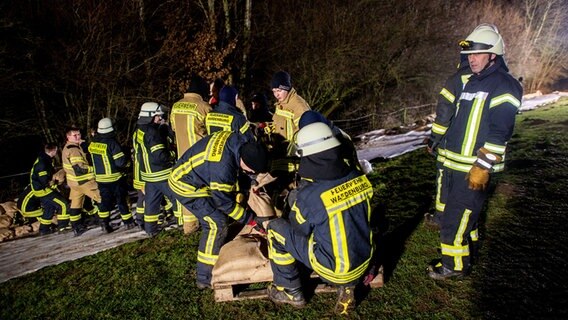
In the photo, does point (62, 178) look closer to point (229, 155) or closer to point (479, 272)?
point (229, 155)

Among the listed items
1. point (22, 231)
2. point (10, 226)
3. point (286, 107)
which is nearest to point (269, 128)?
point (286, 107)

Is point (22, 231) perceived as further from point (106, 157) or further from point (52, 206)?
point (106, 157)

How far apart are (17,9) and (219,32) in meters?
5.77

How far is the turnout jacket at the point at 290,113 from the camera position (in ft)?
16.3

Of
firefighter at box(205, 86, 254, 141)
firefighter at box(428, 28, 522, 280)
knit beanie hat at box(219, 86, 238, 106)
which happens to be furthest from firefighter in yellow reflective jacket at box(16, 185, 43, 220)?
firefighter at box(428, 28, 522, 280)

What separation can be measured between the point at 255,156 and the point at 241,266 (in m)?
1.05

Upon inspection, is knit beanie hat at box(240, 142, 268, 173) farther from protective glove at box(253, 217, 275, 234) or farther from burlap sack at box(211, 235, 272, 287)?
burlap sack at box(211, 235, 272, 287)

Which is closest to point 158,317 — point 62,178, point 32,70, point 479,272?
point 479,272

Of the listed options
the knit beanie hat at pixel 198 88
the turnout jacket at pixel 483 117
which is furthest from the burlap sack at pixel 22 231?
the turnout jacket at pixel 483 117

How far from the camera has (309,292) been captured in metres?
3.48

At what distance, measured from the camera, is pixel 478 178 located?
10.2 feet

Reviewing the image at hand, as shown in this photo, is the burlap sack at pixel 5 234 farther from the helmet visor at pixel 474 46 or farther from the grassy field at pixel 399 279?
the helmet visor at pixel 474 46

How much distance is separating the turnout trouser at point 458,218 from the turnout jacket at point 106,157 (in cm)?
454

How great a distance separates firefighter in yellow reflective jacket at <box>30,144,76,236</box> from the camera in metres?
6.13
